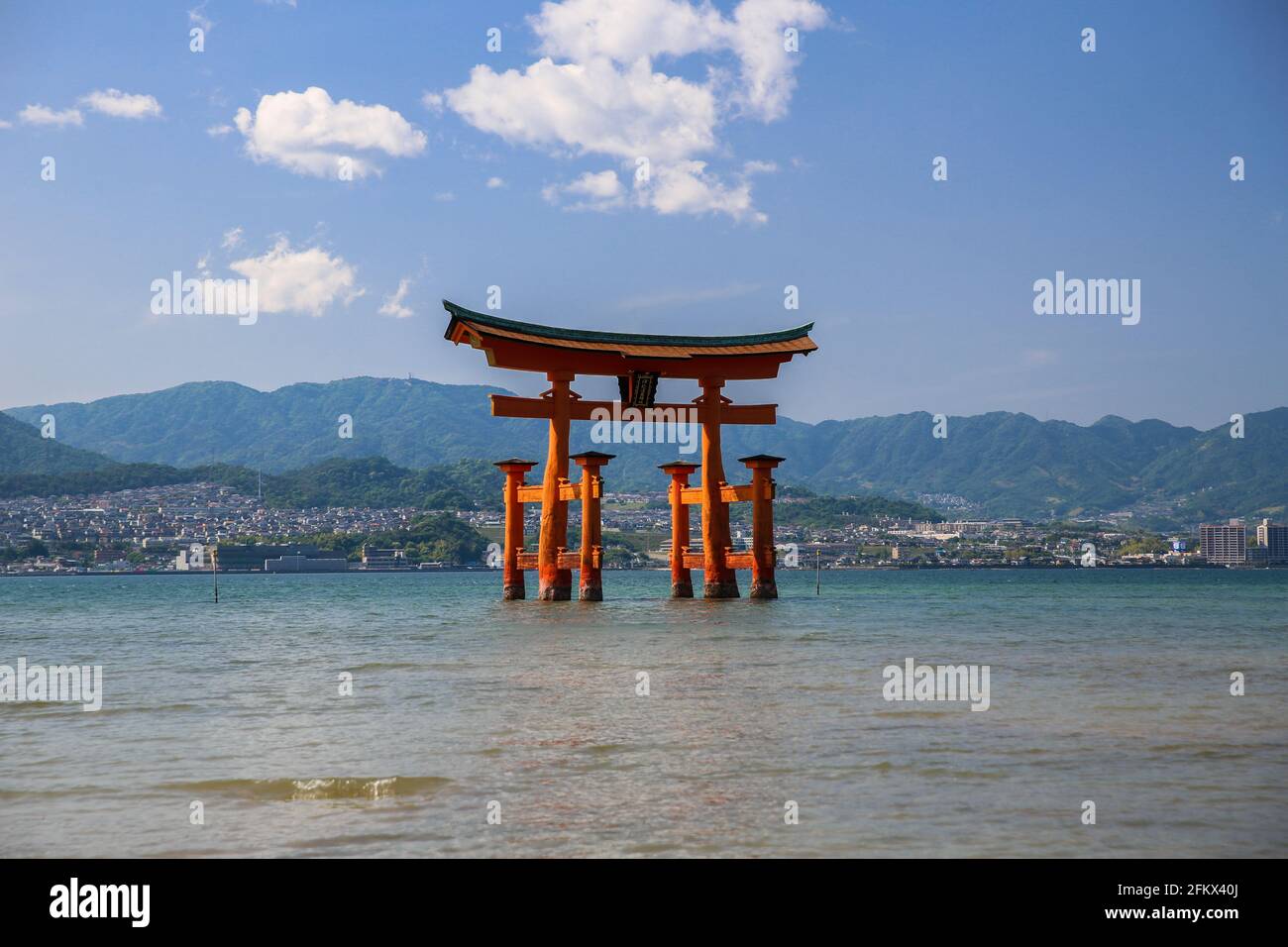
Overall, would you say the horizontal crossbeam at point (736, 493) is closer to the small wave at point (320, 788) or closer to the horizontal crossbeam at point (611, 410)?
the horizontal crossbeam at point (611, 410)

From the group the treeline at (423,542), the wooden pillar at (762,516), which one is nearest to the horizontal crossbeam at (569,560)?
the wooden pillar at (762,516)

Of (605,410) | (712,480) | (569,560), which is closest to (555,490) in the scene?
(569,560)

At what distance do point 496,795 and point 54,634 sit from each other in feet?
99.8

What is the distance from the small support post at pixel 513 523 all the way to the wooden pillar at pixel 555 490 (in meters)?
2.42

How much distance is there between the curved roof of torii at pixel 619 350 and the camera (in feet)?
119

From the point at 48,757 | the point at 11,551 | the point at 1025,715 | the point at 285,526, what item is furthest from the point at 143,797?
the point at 285,526

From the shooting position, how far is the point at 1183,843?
7695 millimetres

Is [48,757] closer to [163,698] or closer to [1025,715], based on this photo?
[163,698]

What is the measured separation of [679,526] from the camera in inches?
1769

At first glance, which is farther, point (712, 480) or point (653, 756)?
point (712, 480)

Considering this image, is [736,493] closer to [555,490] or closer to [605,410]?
[605,410]

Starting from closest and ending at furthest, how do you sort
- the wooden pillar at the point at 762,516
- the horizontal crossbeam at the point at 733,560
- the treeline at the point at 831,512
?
the wooden pillar at the point at 762,516 < the horizontal crossbeam at the point at 733,560 < the treeline at the point at 831,512

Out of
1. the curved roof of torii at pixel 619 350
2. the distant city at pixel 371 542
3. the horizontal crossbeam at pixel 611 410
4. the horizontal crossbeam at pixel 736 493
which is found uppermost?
the curved roof of torii at pixel 619 350

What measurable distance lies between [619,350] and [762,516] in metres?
7.88
